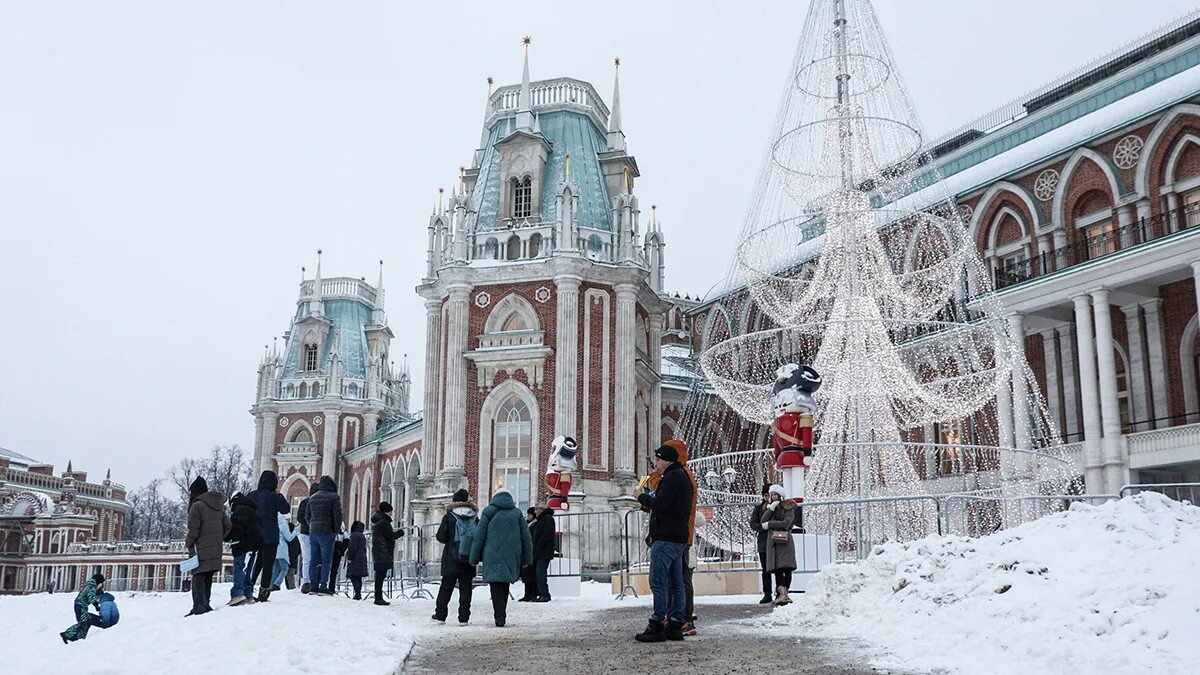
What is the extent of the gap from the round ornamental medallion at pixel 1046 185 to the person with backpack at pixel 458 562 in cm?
2474

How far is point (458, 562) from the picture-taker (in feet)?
44.6

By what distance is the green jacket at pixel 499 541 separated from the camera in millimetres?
12953

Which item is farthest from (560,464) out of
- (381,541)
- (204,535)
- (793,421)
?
(204,535)

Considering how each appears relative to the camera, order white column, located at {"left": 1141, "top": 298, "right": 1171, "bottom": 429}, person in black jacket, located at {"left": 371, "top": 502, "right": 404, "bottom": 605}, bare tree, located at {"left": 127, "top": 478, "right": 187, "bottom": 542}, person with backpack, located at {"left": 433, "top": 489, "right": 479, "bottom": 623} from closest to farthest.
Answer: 1. person with backpack, located at {"left": 433, "top": 489, "right": 479, "bottom": 623}
2. person in black jacket, located at {"left": 371, "top": 502, "right": 404, "bottom": 605}
3. white column, located at {"left": 1141, "top": 298, "right": 1171, "bottom": 429}
4. bare tree, located at {"left": 127, "top": 478, "right": 187, "bottom": 542}

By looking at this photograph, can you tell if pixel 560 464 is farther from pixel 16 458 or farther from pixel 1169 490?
pixel 16 458

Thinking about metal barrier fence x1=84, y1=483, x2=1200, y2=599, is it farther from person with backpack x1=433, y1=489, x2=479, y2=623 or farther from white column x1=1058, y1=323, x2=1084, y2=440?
white column x1=1058, y1=323, x2=1084, y2=440

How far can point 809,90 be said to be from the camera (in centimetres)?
2242

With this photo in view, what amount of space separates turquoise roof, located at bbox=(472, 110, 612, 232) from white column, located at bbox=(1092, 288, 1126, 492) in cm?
1717

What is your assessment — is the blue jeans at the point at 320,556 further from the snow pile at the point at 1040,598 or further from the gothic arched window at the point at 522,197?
the gothic arched window at the point at 522,197

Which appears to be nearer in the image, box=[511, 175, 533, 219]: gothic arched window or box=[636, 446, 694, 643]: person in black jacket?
box=[636, 446, 694, 643]: person in black jacket

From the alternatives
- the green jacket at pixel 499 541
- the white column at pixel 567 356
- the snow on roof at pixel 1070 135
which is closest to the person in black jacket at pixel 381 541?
the green jacket at pixel 499 541

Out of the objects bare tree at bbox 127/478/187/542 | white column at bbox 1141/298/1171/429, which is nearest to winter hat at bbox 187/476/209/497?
white column at bbox 1141/298/1171/429

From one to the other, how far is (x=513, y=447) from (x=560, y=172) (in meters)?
10.1

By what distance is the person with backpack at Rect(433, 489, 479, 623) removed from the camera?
13320 mm
